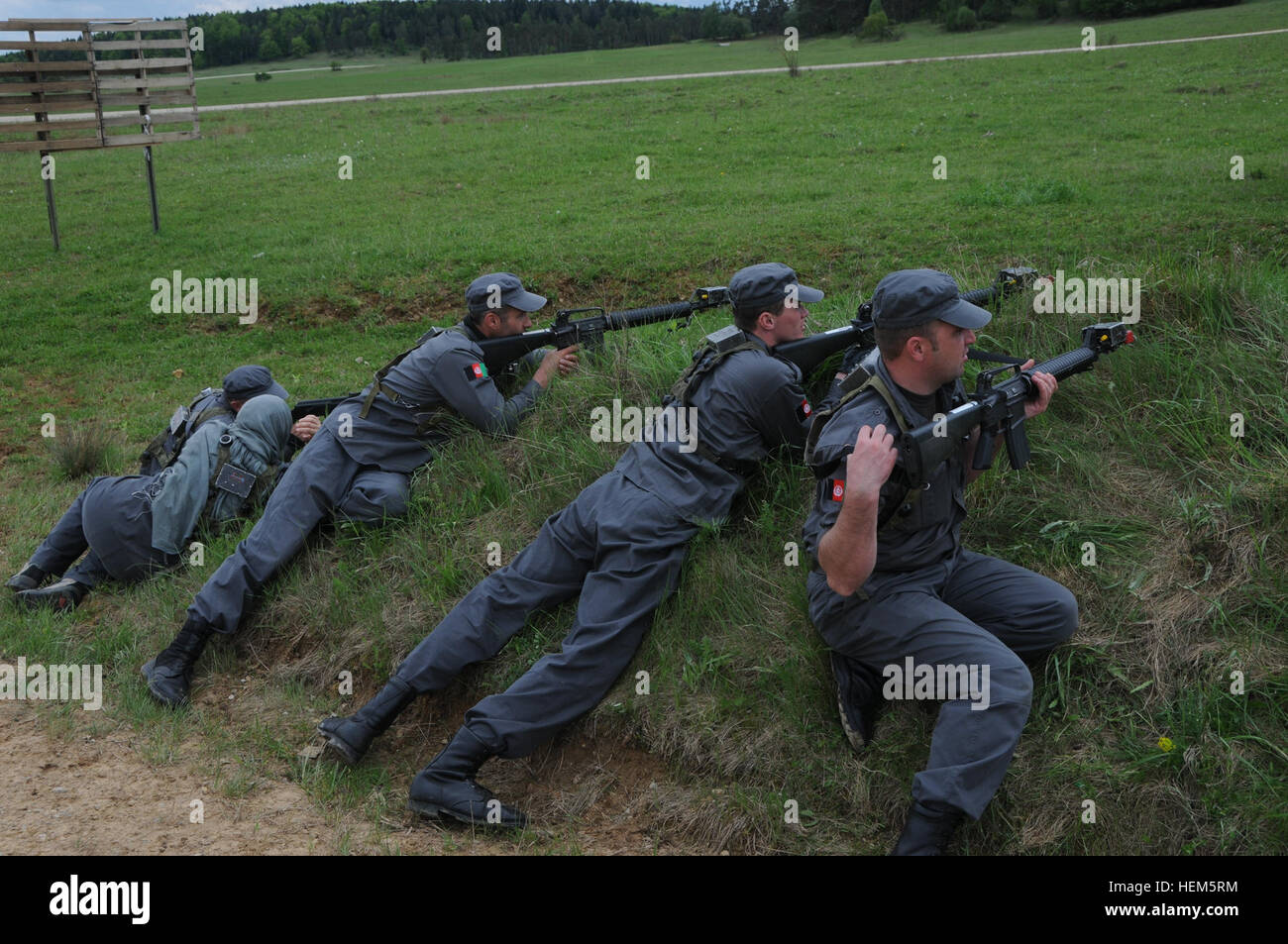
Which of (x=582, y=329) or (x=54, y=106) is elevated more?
(x=54, y=106)

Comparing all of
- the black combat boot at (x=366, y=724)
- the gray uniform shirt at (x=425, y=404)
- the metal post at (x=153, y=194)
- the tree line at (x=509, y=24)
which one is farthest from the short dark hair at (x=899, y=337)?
the tree line at (x=509, y=24)

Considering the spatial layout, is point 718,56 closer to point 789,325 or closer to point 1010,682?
point 789,325

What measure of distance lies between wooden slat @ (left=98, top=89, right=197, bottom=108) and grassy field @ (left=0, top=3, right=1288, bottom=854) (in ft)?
4.75

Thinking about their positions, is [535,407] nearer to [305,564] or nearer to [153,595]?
[305,564]

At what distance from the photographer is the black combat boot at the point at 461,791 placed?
187 inches

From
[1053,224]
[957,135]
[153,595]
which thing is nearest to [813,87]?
[957,135]

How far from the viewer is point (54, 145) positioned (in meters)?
14.4

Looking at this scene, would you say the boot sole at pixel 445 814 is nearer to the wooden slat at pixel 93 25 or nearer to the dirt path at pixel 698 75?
the wooden slat at pixel 93 25

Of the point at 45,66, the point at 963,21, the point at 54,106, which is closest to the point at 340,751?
the point at 54,106

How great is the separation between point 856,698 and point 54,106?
14008 mm

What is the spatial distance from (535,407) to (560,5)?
199ft

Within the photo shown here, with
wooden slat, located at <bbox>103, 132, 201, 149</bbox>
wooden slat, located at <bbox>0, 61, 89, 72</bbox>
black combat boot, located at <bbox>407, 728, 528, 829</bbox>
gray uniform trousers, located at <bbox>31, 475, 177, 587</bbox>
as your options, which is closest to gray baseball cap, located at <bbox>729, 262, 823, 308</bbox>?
black combat boot, located at <bbox>407, 728, 528, 829</bbox>

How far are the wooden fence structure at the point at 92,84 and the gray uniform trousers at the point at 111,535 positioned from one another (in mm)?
8537

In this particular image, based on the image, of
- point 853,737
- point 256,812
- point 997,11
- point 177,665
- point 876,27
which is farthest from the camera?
point 997,11
